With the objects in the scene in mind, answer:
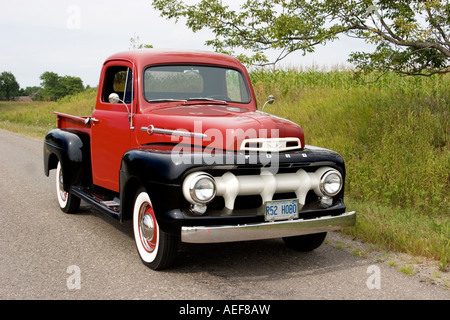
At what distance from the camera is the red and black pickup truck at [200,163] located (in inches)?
171

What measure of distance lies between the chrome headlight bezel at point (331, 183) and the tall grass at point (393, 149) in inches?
41.2

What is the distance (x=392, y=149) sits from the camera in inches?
347

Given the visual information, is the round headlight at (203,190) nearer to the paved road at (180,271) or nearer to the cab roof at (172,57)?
the paved road at (180,271)

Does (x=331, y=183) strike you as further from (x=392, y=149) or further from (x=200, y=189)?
(x=392, y=149)

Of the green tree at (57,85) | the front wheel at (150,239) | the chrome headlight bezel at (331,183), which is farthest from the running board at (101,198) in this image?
the green tree at (57,85)

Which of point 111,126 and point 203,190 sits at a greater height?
point 111,126

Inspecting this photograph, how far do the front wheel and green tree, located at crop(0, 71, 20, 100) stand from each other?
144 m

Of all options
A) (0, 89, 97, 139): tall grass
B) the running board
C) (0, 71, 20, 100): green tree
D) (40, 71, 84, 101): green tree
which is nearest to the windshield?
the running board

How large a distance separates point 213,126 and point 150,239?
121 cm

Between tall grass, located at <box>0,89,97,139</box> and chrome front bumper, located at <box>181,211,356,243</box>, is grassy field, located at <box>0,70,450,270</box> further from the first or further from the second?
tall grass, located at <box>0,89,97,139</box>

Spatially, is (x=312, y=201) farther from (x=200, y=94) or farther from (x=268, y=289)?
(x=200, y=94)

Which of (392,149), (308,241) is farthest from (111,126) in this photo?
(392,149)
